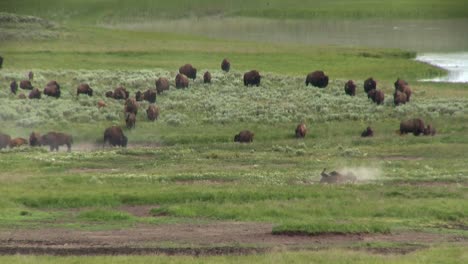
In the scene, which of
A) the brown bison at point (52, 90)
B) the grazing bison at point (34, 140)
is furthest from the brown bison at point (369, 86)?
the grazing bison at point (34, 140)

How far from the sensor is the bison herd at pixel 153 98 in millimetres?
36375

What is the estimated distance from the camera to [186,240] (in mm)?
21297

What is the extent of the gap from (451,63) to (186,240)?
53.5 metres

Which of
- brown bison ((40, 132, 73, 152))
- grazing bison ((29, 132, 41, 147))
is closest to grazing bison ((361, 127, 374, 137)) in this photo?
brown bison ((40, 132, 73, 152))

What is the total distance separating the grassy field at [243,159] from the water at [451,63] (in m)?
1.63

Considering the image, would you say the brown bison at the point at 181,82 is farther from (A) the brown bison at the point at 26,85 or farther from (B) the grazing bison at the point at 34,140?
(B) the grazing bison at the point at 34,140

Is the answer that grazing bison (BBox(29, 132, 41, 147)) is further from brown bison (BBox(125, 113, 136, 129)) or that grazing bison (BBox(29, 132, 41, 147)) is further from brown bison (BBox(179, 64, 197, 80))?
brown bison (BBox(179, 64, 197, 80))

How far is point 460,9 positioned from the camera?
12575cm

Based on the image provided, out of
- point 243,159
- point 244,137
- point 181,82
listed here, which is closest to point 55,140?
point 244,137

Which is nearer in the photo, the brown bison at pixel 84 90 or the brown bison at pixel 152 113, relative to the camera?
the brown bison at pixel 152 113

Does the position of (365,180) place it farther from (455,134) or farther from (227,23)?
(227,23)

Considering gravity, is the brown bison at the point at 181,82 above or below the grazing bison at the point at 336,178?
above

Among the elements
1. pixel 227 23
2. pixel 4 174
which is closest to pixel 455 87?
pixel 4 174

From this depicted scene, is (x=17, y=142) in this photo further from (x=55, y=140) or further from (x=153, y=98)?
(x=153, y=98)
